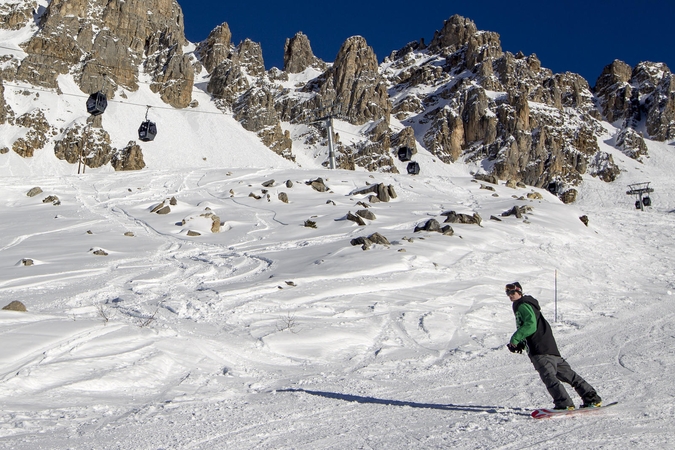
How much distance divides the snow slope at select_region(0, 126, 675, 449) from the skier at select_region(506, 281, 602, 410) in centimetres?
36

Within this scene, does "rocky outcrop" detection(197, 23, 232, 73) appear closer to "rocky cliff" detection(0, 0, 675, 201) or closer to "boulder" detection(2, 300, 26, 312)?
"rocky cliff" detection(0, 0, 675, 201)

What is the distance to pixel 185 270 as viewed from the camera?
52.0ft

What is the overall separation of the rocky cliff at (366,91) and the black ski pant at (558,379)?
7848 cm

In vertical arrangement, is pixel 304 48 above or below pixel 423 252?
above

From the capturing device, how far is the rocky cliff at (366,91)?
9425 cm

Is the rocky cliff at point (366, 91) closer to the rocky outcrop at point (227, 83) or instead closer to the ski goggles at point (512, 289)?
the rocky outcrop at point (227, 83)

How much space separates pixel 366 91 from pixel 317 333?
127 m

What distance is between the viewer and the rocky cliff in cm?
9425

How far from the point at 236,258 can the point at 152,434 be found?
12.2 metres

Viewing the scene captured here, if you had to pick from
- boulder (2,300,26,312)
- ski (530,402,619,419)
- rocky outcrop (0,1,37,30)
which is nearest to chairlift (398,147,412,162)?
boulder (2,300,26,312)

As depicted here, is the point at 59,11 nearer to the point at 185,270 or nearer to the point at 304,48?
the point at 304,48

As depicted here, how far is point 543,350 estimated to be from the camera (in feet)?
20.5

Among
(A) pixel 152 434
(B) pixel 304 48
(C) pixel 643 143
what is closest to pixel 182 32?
(B) pixel 304 48

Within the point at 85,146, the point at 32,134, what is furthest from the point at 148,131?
the point at 32,134
